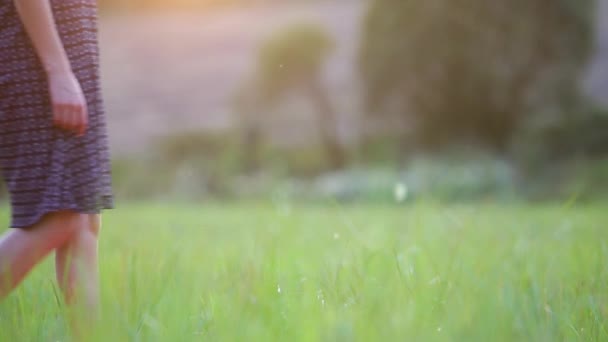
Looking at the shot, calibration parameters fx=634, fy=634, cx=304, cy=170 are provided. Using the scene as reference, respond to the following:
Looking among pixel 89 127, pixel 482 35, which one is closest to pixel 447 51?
pixel 482 35

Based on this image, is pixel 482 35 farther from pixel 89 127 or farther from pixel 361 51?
pixel 89 127

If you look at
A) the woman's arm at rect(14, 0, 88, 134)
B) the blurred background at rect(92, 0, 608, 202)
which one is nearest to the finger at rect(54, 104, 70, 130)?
the woman's arm at rect(14, 0, 88, 134)

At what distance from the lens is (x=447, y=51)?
12609 millimetres

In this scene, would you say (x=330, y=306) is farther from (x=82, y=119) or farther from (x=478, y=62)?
(x=478, y=62)

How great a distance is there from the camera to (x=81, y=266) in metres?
1.49

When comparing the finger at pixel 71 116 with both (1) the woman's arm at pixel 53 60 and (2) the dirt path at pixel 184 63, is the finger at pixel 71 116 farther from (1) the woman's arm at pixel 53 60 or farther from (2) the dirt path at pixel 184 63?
(2) the dirt path at pixel 184 63

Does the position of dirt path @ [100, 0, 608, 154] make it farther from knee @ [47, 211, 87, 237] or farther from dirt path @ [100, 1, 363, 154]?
knee @ [47, 211, 87, 237]

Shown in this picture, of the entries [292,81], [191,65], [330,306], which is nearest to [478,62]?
[292,81]

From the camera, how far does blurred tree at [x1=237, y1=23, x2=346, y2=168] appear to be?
596 inches

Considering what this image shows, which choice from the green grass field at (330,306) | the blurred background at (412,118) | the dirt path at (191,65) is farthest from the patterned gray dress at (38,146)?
the dirt path at (191,65)

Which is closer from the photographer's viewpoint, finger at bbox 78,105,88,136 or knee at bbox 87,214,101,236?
finger at bbox 78,105,88,136

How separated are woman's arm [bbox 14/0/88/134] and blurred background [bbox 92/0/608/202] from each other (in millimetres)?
7594

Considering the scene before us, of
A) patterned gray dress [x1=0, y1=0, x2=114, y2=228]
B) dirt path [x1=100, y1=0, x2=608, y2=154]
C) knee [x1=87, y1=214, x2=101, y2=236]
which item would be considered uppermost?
patterned gray dress [x1=0, y1=0, x2=114, y2=228]

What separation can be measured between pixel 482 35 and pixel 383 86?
2.23 m
